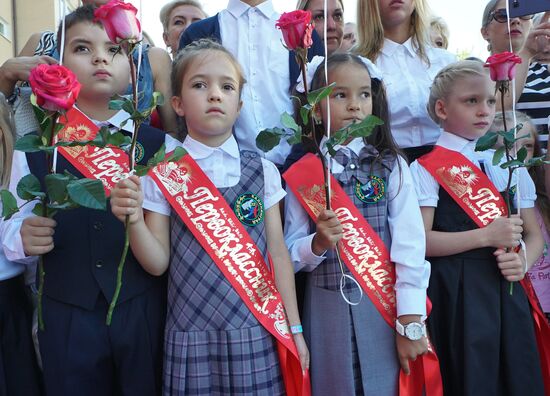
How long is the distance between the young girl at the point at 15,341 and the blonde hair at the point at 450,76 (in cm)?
172

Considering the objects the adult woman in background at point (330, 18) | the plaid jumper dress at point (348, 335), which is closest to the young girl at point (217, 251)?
the plaid jumper dress at point (348, 335)

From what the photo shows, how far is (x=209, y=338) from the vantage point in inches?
77.3

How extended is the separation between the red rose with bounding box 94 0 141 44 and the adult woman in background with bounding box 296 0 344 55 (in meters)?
1.61

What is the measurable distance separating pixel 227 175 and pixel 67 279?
2.07ft

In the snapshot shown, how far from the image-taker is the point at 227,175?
2119mm

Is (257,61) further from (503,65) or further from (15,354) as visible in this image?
(15,354)

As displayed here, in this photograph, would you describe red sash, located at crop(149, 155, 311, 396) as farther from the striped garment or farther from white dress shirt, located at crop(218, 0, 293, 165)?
the striped garment

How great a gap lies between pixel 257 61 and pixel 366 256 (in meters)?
0.94

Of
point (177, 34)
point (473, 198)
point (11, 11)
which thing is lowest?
point (473, 198)

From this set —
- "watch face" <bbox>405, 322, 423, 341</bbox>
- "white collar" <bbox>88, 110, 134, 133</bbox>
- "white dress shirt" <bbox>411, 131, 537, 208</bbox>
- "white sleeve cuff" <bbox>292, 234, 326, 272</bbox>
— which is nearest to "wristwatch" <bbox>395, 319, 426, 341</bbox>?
"watch face" <bbox>405, 322, 423, 341</bbox>

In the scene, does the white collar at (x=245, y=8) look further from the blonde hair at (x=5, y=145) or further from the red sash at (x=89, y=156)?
the blonde hair at (x=5, y=145)

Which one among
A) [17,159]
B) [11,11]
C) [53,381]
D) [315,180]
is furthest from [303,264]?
[11,11]

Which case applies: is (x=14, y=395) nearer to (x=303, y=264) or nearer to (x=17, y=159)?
(x=17, y=159)

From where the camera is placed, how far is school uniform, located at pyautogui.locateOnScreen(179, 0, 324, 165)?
245 centimetres
